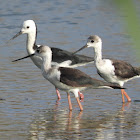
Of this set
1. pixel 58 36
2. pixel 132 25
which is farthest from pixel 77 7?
pixel 132 25

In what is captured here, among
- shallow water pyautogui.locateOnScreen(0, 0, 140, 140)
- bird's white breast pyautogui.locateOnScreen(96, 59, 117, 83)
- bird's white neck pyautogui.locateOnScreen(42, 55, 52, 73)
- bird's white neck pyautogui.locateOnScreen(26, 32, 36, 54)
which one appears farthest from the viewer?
bird's white neck pyautogui.locateOnScreen(26, 32, 36, 54)

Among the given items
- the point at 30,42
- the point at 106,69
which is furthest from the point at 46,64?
the point at 30,42

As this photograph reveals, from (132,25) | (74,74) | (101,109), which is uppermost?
(132,25)

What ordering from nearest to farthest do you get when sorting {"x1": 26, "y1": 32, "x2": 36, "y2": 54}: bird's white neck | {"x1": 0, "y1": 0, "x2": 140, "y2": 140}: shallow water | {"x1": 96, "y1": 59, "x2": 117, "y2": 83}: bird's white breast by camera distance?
{"x1": 0, "y1": 0, "x2": 140, "y2": 140}: shallow water → {"x1": 96, "y1": 59, "x2": 117, "y2": 83}: bird's white breast → {"x1": 26, "y1": 32, "x2": 36, "y2": 54}: bird's white neck

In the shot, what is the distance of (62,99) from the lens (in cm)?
727

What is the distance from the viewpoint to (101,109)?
6363 millimetres

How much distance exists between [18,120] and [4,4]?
508 inches

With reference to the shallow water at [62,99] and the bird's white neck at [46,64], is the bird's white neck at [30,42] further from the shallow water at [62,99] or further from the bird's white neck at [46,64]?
the bird's white neck at [46,64]

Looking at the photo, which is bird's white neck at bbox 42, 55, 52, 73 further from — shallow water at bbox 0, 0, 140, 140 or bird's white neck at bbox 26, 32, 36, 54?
bird's white neck at bbox 26, 32, 36, 54

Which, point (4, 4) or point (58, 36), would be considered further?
point (4, 4)

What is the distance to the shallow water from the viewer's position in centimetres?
504

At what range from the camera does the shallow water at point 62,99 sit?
504 cm

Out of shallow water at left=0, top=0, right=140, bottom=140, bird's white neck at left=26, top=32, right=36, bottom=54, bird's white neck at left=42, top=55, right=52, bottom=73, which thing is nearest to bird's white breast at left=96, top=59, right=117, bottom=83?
shallow water at left=0, top=0, right=140, bottom=140

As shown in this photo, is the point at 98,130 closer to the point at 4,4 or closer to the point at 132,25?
the point at 132,25
